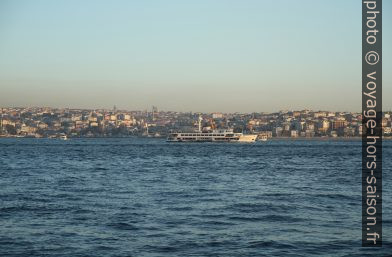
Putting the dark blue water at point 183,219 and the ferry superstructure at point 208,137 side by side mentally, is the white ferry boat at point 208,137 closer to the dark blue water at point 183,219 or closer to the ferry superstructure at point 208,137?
the ferry superstructure at point 208,137

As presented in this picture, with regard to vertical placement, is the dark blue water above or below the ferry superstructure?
above

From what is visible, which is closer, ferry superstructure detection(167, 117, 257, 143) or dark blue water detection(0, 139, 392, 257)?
dark blue water detection(0, 139, 392, 257)

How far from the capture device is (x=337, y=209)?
1708cm

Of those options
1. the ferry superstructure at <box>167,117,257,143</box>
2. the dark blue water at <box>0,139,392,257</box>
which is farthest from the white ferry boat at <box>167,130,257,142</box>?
the dark blue water at <box>0,139,392,257</box>

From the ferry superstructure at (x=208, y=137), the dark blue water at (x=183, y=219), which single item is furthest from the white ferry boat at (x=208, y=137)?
the dark blue water at (x=183, y=219)

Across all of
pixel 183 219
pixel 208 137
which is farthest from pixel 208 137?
pixel 183 219

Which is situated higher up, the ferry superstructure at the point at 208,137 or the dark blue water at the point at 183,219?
the dark blue water at the point at 183,219

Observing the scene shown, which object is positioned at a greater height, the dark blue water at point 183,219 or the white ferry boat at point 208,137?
the dark blue water at point 183,219

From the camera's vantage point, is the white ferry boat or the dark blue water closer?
the dark blue water

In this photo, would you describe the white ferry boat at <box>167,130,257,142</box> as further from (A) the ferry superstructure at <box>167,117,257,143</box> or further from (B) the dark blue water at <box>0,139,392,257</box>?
(B) the dark blue water at <box>0,139,392,257</box>

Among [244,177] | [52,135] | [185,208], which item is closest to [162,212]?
[185,208]

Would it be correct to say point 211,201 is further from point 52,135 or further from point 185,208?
point 52,135

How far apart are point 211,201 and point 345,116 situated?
570 feet

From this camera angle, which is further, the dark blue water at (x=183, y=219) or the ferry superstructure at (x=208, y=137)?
the ferry superstructure at (x=208, y=137)
